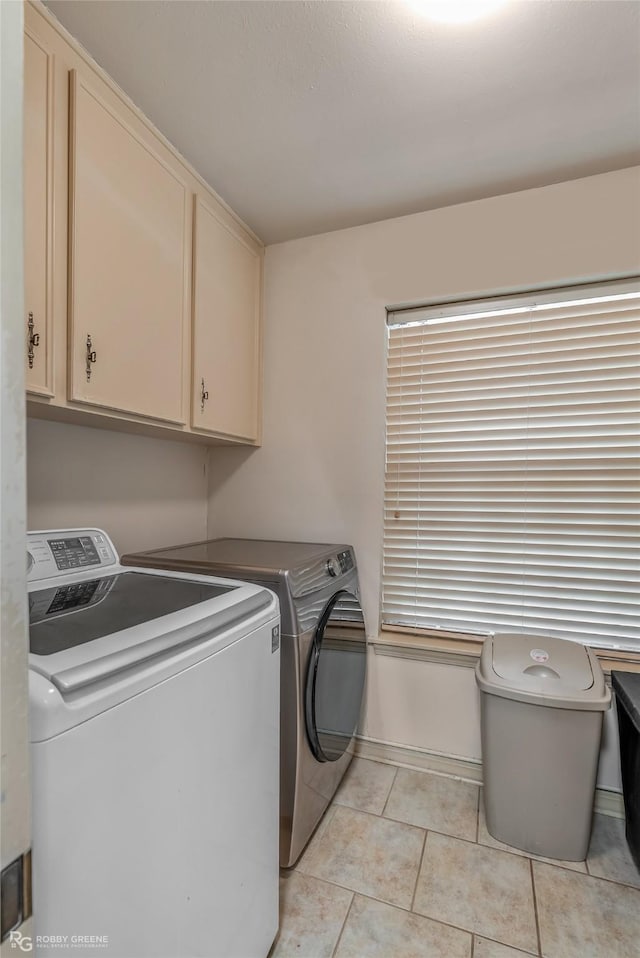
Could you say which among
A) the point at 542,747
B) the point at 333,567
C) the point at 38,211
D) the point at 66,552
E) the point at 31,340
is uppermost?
the point at 38,211

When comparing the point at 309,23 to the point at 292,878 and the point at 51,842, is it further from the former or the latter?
the point at 292,878

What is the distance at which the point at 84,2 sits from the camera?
1.10m

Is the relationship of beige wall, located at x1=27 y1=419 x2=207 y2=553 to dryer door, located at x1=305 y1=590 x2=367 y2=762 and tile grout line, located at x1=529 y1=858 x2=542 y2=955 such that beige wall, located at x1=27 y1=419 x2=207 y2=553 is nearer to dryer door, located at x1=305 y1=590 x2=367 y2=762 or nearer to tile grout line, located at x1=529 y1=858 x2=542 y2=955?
dryer door, located at x1=305 y1=590 x2=367 y2=762

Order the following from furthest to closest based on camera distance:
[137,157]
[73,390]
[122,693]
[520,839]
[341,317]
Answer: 1. [341,317]
2. [520,839]
3. [137,157]
4. [73,390]
5. [122,693]

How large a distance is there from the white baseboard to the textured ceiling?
239 centimetres

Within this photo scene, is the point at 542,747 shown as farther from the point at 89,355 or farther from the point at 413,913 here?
the point at 89,355

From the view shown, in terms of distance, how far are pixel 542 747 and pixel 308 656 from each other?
2.84 ft

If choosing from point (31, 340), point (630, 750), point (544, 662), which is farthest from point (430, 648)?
point (31, 340)

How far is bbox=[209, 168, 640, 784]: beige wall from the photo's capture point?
1.77 meters

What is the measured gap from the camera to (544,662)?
62.9 inches

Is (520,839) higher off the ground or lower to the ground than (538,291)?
lower

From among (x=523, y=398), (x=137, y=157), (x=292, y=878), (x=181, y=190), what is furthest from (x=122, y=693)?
(x=523, y=398)

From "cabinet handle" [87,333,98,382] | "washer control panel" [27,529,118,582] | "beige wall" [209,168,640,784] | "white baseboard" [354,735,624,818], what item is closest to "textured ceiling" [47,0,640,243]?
"beige wall" [209,168,640,784]

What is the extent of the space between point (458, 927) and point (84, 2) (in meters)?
2.66
